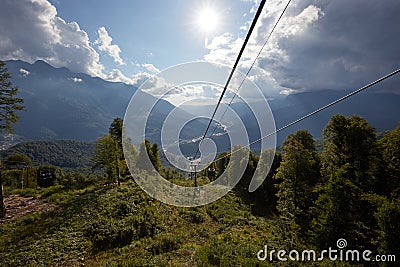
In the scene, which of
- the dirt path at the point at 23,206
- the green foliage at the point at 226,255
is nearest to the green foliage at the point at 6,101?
the dirt path at the point at 23,206

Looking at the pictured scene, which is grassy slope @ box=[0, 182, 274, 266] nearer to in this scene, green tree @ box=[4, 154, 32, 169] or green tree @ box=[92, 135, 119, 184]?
green tree @ box=[92, 135, 119, 184]

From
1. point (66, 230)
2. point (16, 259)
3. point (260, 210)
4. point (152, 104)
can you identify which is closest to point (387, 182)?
point (260, 210)

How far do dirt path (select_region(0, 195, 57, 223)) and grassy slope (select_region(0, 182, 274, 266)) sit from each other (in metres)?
1.29

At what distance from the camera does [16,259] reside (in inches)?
529

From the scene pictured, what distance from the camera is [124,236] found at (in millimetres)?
18016

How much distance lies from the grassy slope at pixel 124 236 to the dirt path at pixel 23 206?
129cm

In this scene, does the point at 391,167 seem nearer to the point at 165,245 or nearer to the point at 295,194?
the point at 295,194

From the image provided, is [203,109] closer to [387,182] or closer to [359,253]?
[359,253]

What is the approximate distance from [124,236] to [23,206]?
1276 cm

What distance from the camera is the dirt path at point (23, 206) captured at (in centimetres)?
2058

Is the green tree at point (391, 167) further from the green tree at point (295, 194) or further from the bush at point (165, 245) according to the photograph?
the bush at point (165, 245)

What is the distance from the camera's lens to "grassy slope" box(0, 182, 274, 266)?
45.5 ft

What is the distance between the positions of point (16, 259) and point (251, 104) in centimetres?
1606

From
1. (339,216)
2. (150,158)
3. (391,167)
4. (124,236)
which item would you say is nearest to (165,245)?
(124,236)
